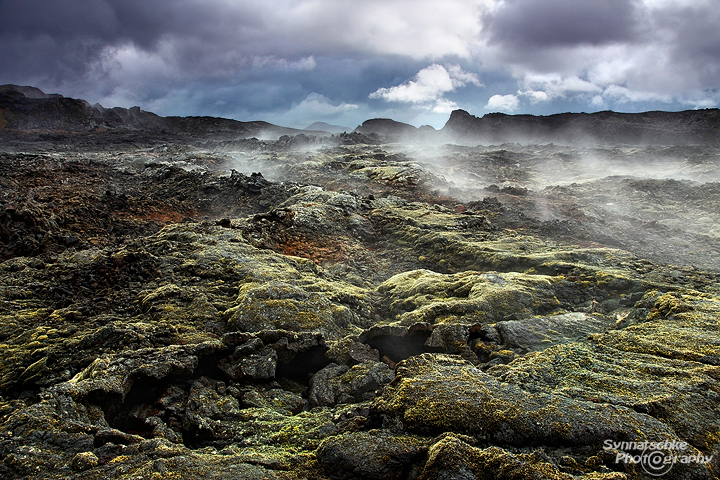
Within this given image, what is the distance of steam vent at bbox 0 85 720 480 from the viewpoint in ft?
14.1

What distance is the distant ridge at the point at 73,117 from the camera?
238 ft

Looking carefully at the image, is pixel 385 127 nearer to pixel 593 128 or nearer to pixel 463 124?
pixel 463 124

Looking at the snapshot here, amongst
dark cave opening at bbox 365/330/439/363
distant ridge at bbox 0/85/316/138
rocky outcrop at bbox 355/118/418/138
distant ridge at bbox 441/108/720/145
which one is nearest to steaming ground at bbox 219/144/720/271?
dark cave opening at bbox 365/330/439/363

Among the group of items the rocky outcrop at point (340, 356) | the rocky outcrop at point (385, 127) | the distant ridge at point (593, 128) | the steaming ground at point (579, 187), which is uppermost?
the rocky outcrop at point (385, 127)

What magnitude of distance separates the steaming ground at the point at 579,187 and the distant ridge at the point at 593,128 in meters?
29.2

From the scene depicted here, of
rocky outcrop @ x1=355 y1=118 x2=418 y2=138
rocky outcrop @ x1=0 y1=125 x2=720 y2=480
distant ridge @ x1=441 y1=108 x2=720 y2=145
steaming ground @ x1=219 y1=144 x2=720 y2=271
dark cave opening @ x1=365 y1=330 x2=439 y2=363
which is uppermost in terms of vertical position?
rocky outcrop @ x1=355 y1=118 x2=418 y2=138

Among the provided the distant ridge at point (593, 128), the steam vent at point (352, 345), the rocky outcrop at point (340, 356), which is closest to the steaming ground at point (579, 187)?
the steam vent at point (352, 345)

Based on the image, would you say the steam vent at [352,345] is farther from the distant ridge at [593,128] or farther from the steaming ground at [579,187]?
the distant ridge at [593,128]

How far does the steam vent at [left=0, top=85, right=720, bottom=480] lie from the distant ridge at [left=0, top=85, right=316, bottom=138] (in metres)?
70.6

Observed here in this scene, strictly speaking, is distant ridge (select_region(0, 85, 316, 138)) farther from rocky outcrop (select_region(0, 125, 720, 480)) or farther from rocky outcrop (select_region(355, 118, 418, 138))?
rocky outcrop (select_region(0, 125, 720, 480))

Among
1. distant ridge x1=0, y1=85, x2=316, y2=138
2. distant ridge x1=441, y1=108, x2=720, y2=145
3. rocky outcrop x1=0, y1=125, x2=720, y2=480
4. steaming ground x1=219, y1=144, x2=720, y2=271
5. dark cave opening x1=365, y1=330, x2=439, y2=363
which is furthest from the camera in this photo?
distant ridge x1=0, y1=85, x2=316, y2=138

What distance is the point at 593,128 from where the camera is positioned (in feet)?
290

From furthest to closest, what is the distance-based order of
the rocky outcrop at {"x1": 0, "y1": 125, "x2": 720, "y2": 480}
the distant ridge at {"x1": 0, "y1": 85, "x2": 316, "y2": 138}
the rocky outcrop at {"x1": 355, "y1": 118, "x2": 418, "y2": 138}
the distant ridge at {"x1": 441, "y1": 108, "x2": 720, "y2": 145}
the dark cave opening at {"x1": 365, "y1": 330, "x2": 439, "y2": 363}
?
the rocky outcrop at {"x1": 355, "y1": 118, "x2": 418, "y2": 138}
the distant ridge at {"x1": 0, "y1": 85, "x2": 316, "y2": 138}
the distant ridge at {"x1": 441, "y1": 108, "x2": 720, "y2": 145}
the dark cave opening at {"x1": 365, "y1": 330, "x2": 439, "y2": 363}
the rocky outcrop at {"x1": 0, "y1": 125, "x2": 720, "y2": 480}

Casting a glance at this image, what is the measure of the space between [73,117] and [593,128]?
410 feet
